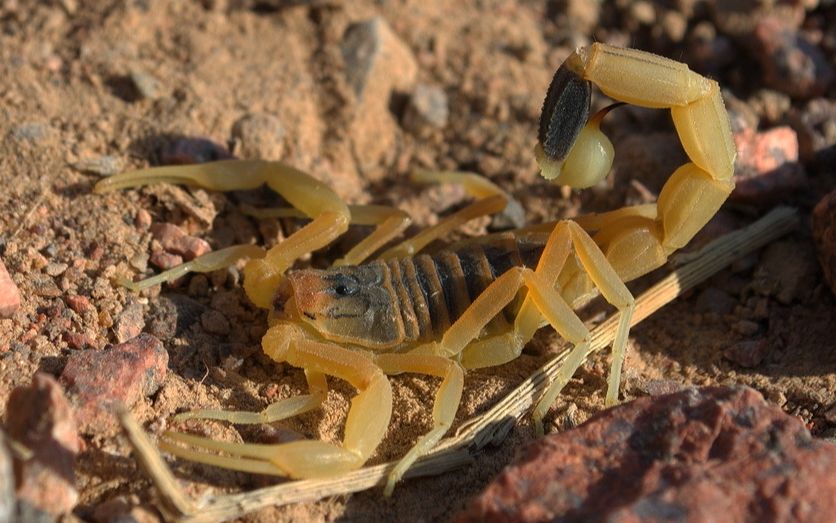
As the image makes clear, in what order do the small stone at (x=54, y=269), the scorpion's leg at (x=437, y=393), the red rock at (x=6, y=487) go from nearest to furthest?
the red rock at (x=6, y=487) < the scorpion's leg at (x=437, y=393) < the small stone at (x=54, y=269)

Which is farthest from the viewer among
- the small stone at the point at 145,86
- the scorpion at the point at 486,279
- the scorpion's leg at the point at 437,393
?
the small stone at the point at 145,86

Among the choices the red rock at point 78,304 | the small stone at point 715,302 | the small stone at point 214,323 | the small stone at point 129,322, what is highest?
the red rock at point 78,304

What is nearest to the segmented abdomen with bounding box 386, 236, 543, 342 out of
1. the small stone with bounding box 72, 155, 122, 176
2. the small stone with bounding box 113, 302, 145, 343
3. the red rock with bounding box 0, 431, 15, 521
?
the small stone with bounding box 113, 302, 145, 343

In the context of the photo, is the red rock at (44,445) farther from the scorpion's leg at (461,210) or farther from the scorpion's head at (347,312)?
the scorpion's leg at (461,210)

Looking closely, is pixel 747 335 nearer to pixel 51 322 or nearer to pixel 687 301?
pixel 687 301

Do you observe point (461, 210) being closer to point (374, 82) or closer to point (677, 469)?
point (374, 82)

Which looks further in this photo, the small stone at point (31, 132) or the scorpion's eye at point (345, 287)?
the small stone at point (31, 132)

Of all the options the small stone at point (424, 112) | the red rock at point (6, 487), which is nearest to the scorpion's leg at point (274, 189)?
the small stone at point (424, 112)
